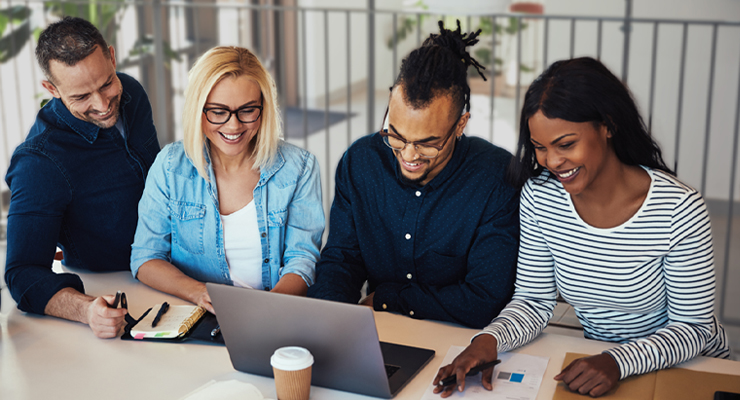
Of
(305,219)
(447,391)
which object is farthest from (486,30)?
(447,391)

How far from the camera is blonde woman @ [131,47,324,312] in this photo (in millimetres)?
1832

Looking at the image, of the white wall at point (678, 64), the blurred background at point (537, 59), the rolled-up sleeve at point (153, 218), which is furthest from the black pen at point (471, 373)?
the white wall at point (678, 64)

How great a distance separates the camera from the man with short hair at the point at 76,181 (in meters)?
1.73

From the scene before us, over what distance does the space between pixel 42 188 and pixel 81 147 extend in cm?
16

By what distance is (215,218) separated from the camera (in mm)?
1883

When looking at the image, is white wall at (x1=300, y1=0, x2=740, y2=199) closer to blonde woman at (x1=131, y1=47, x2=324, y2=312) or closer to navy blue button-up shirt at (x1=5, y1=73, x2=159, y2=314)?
blonde woman at (x1=131, y1=47, x2=324, y2=312)

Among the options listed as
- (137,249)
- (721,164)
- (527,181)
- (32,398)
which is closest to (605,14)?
(721,164)

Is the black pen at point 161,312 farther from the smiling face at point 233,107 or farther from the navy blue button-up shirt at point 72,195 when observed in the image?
the smiling face at point 233,107

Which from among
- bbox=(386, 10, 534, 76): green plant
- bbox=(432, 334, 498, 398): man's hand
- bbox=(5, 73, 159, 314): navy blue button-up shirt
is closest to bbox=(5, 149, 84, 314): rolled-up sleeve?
bbox=(5, 73, 159, 314): navy blue button-up shirt

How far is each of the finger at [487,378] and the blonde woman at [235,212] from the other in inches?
24.4

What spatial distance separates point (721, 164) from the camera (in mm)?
4297

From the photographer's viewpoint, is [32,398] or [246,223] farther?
[246,223]

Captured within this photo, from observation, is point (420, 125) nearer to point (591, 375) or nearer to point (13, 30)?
point (591, 375)

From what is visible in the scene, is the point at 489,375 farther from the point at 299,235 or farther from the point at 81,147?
the point at 81,147
